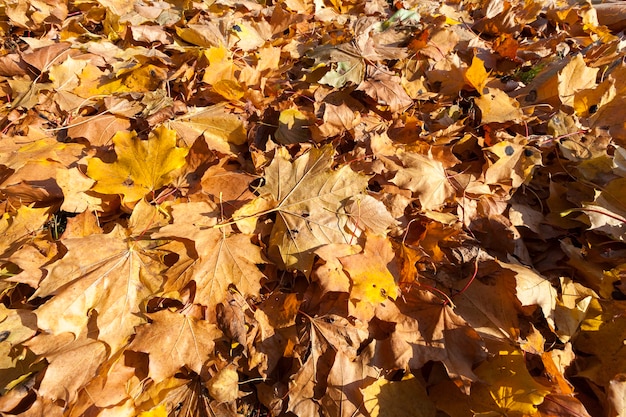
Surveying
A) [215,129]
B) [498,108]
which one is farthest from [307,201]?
[498,108]

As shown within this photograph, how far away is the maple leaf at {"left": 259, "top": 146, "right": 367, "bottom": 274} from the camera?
1225 mm

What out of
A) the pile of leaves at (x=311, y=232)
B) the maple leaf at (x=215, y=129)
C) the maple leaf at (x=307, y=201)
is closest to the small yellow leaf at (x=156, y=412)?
the pile of leaves at (x=311, y=232)

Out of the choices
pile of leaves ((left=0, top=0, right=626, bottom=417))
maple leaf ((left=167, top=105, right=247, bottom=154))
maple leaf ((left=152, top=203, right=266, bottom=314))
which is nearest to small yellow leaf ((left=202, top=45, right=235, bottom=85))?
pile of leaves ((left=0, top=0, right=626, bottom=417))

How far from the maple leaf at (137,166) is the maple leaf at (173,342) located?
1.54ft

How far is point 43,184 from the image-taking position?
4.71ft

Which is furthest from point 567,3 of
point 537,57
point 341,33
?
point 341,33

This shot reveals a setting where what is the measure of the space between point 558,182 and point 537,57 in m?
0.86

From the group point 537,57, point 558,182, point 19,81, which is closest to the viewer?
point 558,182

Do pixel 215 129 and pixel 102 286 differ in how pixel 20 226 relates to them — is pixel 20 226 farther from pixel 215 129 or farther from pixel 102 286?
pixel 215 129

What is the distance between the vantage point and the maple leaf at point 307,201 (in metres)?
1.22

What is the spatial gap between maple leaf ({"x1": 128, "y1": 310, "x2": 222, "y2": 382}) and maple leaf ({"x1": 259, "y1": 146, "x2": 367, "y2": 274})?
330 millimetres

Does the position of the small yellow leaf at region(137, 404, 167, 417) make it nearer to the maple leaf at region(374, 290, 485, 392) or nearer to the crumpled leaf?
the maple leaf at region(374, 290, 485, 392)

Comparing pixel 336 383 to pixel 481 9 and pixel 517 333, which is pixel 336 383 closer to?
pixel 517 333

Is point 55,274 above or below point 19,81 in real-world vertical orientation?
below
